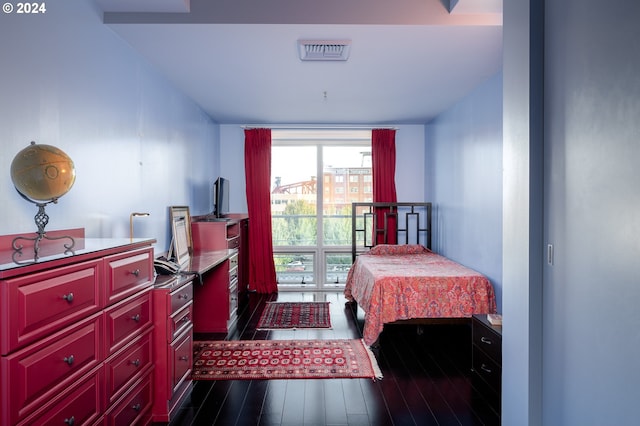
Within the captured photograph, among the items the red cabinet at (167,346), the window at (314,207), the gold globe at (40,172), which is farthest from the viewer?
the window at (314,207)

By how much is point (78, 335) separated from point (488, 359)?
2408 millimetres

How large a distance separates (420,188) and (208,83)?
3.45 meters

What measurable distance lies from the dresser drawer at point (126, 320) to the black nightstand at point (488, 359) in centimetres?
217

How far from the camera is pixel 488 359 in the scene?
2.47m

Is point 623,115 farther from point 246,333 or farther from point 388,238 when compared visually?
point 388,238

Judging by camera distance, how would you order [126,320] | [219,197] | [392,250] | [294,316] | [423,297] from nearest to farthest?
1. [126,320]
2. [423,297]
3. [294,316]
4. [219,197]
5. [392,250]

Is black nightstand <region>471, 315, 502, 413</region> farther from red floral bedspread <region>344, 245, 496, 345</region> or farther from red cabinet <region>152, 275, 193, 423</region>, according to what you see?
red cabinet <region>152, 275, 193, 423</region>

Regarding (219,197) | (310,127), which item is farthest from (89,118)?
(310,127)

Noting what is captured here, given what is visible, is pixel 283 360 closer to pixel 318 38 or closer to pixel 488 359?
pixel 488 359

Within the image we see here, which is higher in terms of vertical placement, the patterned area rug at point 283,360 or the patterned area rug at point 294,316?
the patterned area rug at point 294,316

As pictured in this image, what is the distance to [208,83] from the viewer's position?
140 inches

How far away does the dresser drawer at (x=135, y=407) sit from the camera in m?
1.70

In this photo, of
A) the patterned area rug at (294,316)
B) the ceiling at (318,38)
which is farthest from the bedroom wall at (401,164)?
the patterned area rug at (294,316)

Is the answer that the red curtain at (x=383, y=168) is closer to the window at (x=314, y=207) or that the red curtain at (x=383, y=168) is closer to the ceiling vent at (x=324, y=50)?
the window at (x=314, y=207)
